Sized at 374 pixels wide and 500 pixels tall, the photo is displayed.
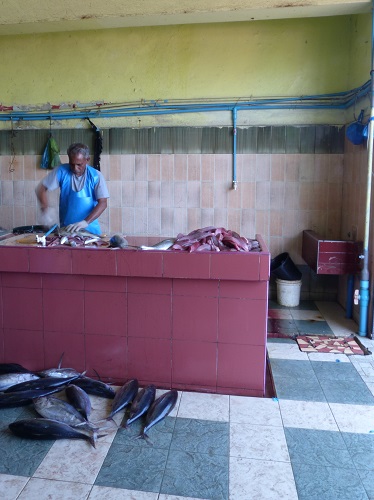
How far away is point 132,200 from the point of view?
6.05 meters

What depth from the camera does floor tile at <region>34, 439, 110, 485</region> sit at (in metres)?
2.43

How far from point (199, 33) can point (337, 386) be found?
15.2ft

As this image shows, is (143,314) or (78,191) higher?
(78,191)

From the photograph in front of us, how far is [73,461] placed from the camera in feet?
8.38

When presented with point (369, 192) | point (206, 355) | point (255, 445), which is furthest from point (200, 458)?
point (369, 192)

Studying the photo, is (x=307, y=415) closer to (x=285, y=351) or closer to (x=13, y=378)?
(x=285, y=351)

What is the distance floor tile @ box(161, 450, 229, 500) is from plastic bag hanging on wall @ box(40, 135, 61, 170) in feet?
15.0

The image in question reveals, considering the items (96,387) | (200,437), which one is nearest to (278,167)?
(96,387)

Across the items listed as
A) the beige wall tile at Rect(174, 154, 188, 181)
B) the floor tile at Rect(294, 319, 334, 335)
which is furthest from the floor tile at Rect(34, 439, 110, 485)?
the beige wall tile at Rect(174, 154, 188, 181)

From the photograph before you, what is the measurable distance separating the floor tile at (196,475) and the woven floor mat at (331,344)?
2.00m

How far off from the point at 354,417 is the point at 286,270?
281cm

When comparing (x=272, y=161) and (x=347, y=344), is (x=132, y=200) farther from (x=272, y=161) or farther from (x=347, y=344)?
(x=347, y=344)

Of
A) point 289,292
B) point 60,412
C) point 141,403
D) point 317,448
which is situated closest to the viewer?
point 317,448

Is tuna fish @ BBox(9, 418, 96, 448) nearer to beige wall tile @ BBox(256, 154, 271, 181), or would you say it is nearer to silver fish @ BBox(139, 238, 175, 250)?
silver fish @ BBox(139, 238, 175, 250)
